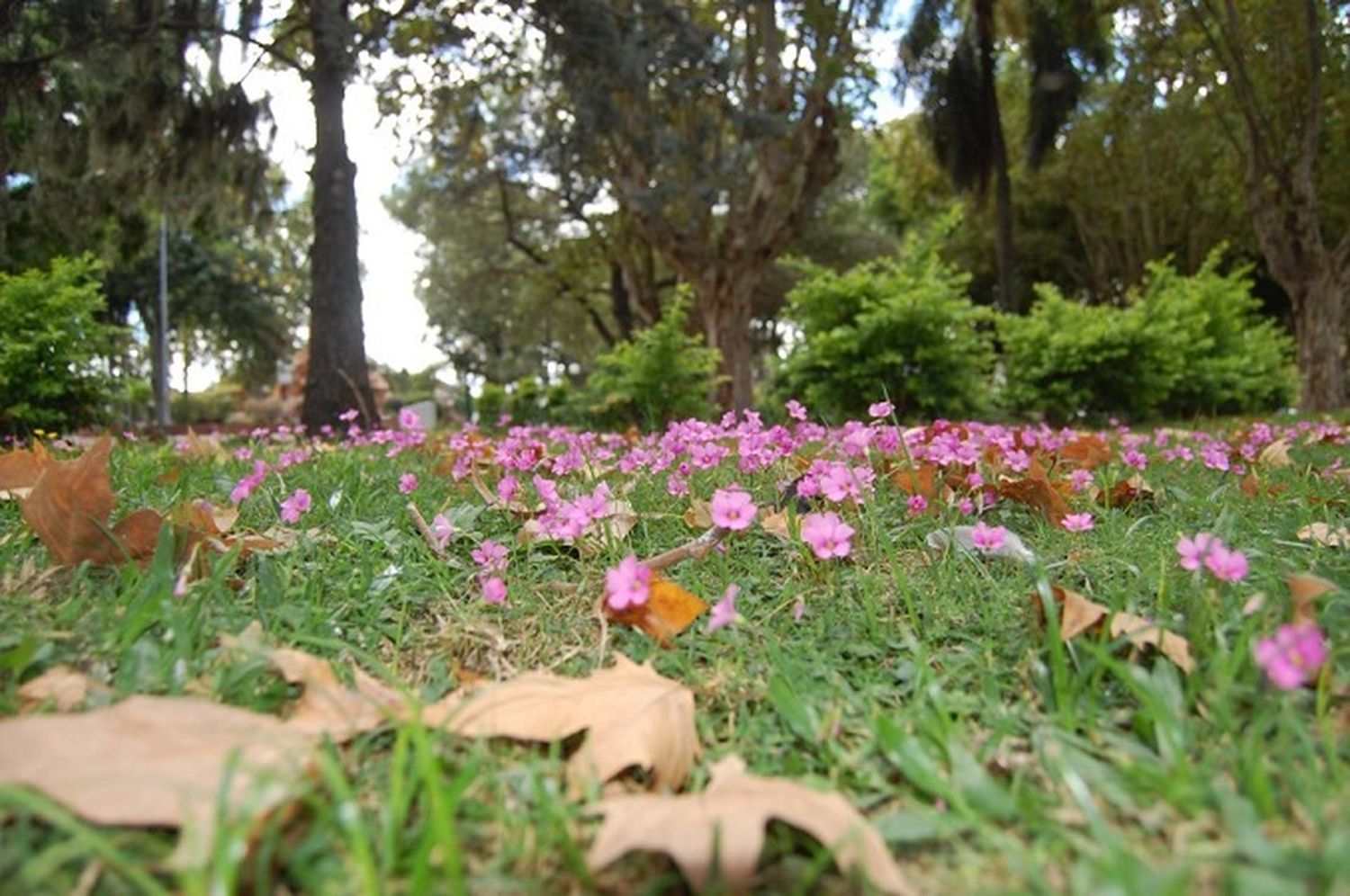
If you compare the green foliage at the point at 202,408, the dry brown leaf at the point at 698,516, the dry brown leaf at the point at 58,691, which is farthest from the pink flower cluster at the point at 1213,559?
the green foliage at the point at 202,408

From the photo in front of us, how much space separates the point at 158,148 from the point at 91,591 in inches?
412

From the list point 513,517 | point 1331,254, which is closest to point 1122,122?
point 1331,254

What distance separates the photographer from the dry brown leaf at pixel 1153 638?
3.39 feet

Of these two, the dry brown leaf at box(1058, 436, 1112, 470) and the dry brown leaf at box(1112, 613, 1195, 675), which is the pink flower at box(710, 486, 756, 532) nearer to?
the dry brown leaf at box(1112, 613, 1195, 675)

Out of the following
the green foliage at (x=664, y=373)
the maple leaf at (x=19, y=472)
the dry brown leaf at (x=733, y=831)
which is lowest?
the dry brown leaf at (x=733, y=831)

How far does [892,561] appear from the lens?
141cm

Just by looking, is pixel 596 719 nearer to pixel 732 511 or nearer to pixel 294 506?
pixel 732 511

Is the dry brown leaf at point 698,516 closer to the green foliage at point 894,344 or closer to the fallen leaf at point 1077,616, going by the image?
the fallen leaf at point 1077,616

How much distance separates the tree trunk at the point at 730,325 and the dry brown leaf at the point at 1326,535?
34.5ft

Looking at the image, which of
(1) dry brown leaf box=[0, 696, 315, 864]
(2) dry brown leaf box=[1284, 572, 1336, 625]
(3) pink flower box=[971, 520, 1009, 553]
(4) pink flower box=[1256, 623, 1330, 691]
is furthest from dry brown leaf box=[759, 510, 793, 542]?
(1) dry brown leaf box=[0, 696, 315, 864]

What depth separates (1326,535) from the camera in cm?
160

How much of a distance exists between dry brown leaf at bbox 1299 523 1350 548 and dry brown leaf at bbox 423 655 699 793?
4.44ft

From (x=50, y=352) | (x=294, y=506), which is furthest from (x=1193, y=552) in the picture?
(x=50, y=352)

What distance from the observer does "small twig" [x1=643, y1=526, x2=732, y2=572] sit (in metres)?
1.51
